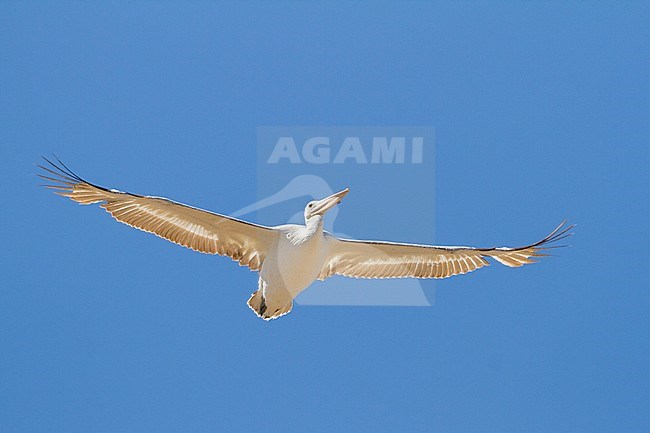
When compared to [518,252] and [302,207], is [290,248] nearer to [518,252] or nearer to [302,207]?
[302,207]

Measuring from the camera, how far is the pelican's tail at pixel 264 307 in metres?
14.6

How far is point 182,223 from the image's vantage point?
1465 centimetres

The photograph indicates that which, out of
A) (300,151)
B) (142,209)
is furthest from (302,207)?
(142,209)

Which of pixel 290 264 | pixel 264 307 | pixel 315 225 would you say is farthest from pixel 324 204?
pixel 264 307

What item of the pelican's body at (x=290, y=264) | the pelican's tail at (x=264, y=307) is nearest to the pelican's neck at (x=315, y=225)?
the pelican's body at (x=290, y=264)

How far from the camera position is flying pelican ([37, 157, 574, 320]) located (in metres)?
14.3

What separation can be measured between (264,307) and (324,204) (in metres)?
1.26

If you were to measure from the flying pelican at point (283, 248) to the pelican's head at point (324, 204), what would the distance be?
0.01 meters

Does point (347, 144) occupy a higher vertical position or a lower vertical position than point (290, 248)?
higher

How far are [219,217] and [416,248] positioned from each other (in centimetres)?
215

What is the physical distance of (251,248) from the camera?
48.9 ft

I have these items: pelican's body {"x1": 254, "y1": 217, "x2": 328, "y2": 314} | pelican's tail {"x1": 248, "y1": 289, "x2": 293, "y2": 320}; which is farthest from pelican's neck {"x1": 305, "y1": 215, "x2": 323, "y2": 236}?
pelican's tail {"x1": 248, "y1": 289, "x2": 293, "y2": 320}

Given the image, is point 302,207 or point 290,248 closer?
point 290,248

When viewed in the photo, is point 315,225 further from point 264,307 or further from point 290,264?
point 264,307
